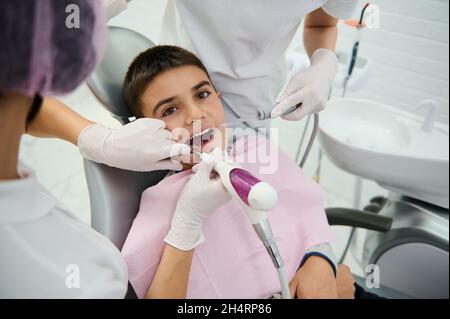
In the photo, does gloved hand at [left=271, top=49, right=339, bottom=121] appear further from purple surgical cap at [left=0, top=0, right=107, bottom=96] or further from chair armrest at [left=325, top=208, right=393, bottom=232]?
purple surgical cap at [left=0, top=0, right=107, bottom=96]

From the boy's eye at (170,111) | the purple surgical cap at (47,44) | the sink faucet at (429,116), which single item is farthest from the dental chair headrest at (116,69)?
the sink faucet at (429,116)

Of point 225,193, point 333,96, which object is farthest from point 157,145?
point 333,96

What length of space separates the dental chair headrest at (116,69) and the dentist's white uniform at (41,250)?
0.37 metres

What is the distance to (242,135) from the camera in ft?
3.18

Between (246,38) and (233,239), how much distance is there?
0.47 metres

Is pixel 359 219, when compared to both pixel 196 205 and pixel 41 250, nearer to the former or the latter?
pixel 196 205

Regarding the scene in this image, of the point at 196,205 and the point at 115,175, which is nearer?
the point at 196,205

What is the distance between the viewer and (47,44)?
309 mm

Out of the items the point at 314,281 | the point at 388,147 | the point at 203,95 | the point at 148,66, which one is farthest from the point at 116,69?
the point at 388,147

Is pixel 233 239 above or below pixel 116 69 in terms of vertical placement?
Result: below

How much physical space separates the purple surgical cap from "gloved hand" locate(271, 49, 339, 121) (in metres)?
0.47

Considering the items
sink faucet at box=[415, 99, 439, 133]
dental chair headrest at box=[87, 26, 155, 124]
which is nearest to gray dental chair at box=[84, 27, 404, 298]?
dental chair headrest at box=[87, 26, 155, 124]

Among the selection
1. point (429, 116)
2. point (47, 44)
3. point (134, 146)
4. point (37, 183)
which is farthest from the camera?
point (429, 116)
